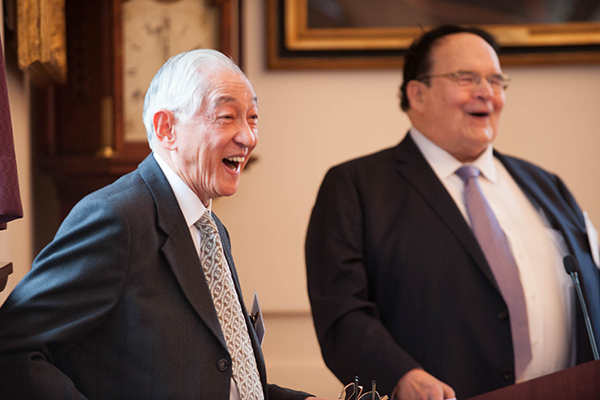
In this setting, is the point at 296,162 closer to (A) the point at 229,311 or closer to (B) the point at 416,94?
(B) the point at 416,94

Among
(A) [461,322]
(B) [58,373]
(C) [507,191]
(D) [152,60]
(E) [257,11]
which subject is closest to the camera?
(B) [58,373]

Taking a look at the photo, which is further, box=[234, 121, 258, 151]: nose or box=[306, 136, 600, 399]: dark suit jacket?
box=[306, 136, 600, 399]: dark suit jacket

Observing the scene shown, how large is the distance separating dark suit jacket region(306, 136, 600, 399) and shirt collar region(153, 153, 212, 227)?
792mm

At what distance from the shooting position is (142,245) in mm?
1010

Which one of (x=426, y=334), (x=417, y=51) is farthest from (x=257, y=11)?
(x=426, y=334)

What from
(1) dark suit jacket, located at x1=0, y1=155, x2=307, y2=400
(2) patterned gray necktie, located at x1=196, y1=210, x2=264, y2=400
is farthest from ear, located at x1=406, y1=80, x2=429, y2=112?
(1) dark suit jacket, located at x1=0, y1=155, x2=307, y2=400

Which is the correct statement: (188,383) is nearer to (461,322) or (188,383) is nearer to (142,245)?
(142,245)

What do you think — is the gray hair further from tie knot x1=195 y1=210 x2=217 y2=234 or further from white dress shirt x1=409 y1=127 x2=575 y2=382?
white dress shirt x1=409 y1=127 x2=575 y2=382

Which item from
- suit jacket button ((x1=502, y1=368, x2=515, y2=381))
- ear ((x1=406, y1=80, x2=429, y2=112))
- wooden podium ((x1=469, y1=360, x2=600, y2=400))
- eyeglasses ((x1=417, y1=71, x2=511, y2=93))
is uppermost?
eyeglasses ((x1=417, y1=71, x2=511, y2=93))

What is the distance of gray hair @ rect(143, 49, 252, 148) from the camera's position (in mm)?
1116

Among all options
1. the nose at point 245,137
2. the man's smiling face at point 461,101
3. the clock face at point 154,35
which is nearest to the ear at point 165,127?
the nose at point 245,137

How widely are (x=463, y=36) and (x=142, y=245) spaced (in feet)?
4.91

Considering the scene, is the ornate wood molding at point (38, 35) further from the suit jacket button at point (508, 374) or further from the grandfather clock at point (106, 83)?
the suit jacket button at point (508, 374)

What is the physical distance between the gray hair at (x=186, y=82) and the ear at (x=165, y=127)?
12 millimetres
